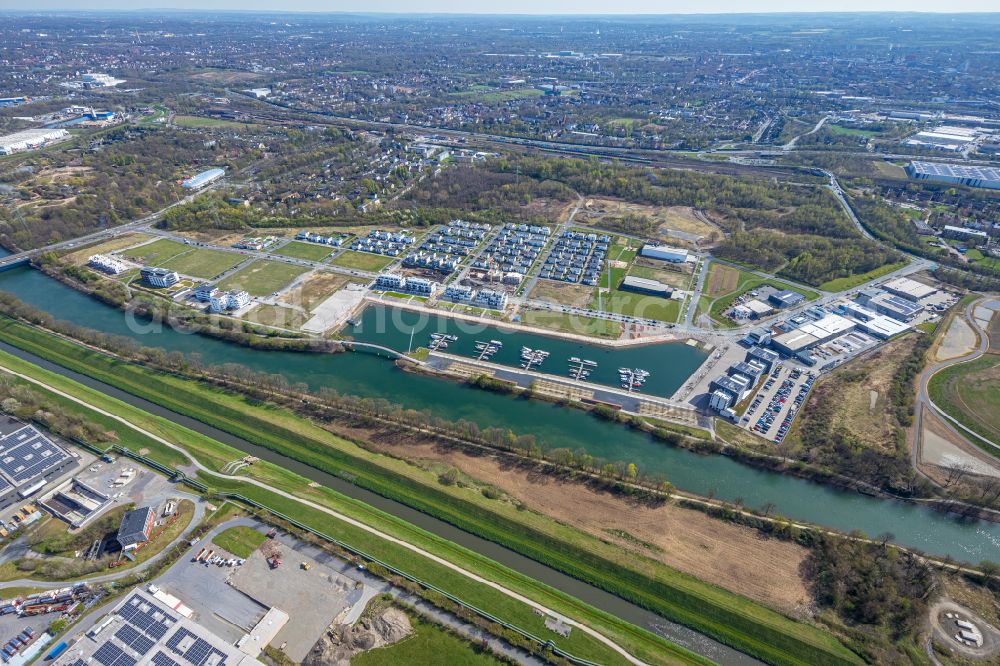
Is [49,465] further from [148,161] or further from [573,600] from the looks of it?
[148,161]

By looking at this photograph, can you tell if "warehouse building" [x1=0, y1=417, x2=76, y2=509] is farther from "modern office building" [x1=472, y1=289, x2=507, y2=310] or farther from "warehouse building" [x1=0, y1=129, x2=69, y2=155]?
"warehouse building" [x1=0, y1=129, x2=69, y2=155]

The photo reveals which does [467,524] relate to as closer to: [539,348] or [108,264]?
[539,348]

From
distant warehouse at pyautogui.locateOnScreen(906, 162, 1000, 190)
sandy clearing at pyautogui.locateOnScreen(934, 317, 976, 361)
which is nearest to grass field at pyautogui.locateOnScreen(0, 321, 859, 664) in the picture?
sandy clearing at pyautogui.locateOnScreen(934, 317, 976, 361)

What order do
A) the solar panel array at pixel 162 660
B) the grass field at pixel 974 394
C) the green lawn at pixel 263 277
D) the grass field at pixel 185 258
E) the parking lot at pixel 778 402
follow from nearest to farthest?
1. the solar panel array at pixel 162 660
2. the parking lot at pixel 778 402
3. the grass field at pixel 974 394
4. the green lawn at pixel 263 277
5. the grass field at pixel 185 258

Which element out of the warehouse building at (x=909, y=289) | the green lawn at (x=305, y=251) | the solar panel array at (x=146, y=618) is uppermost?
the warehouse building at (x=909, y=289)

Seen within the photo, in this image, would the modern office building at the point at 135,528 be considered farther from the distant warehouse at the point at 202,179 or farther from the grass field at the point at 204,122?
the grass field at the point at 204,122

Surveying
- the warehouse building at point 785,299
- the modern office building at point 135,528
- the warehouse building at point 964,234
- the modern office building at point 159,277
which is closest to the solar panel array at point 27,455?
the modern office building at point 135,528
